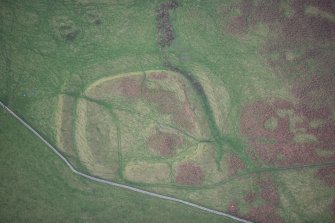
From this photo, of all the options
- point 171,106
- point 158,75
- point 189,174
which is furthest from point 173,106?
point 189,174

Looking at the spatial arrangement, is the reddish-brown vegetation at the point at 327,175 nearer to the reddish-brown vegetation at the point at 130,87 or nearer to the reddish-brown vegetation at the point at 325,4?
the reddish-brown vegetation at the point at 325,4

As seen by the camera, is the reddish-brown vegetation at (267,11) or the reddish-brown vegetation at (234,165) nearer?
the reddish-brown vegetation at (234,165)

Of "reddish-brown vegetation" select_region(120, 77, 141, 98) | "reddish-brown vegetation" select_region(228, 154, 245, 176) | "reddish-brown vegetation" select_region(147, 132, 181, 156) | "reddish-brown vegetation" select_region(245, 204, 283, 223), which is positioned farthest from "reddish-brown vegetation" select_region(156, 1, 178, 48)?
"reddish-brown vegetation" select_region(245, 204, 283, 223)

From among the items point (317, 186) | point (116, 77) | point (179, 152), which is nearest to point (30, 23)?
point (116, 77)

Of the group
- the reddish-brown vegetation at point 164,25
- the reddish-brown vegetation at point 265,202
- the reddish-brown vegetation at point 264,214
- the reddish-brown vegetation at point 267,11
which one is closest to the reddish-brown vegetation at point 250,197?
the reddish-brown vegetation at point 265,202

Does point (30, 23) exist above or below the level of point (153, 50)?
above

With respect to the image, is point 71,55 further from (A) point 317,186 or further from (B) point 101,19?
(A) point 317,186

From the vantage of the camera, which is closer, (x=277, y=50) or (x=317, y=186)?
(x=317, y=186)
